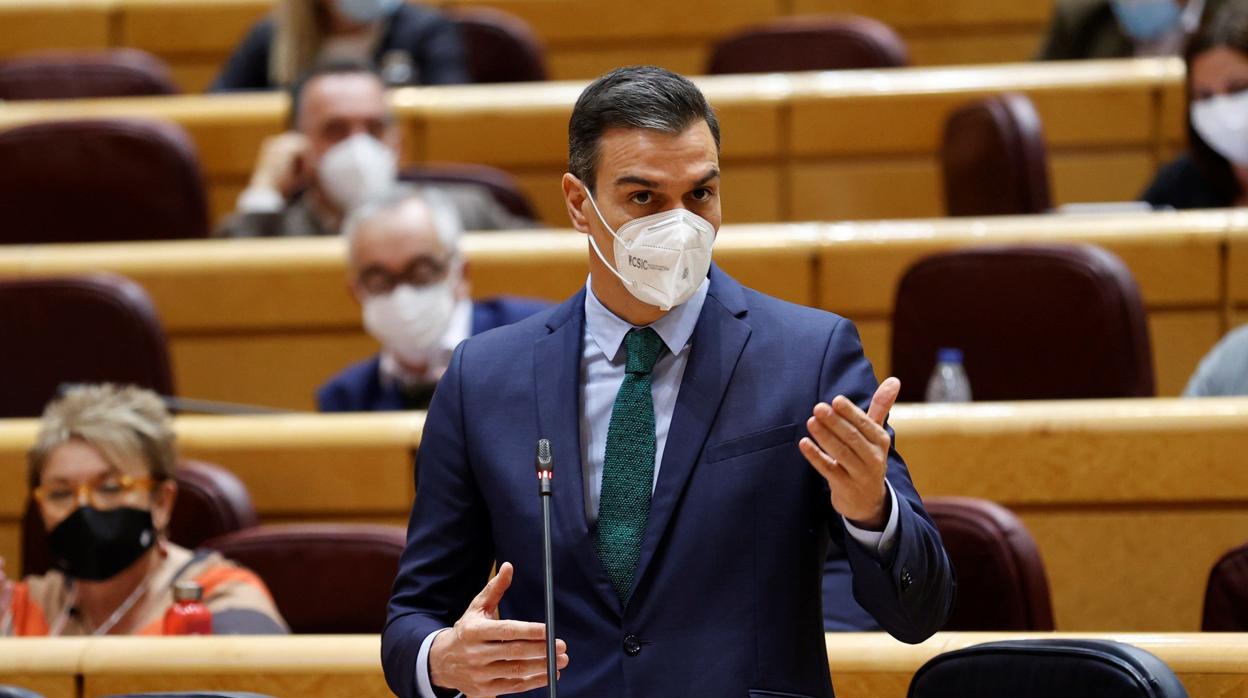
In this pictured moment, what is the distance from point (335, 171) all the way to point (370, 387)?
1.39 feet

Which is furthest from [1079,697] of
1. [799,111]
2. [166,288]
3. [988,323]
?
[799,111]

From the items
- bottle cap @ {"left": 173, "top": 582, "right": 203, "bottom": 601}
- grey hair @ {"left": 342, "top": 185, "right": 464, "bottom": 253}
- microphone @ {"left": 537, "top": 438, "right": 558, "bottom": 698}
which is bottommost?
bottle cap @ {"left": 173, "top": 582, "right": 203, "bottom": 601}

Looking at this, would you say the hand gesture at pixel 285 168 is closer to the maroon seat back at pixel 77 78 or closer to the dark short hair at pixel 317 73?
the dark short hair at pixel 317 73

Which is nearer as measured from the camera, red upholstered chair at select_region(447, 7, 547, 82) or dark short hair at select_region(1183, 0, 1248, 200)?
dark short hair at select_region(1183, 0, 1248, 200)

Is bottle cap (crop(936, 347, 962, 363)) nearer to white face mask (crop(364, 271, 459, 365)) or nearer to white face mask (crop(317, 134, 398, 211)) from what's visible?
white face mask (crop(364, 271, 459, 365))

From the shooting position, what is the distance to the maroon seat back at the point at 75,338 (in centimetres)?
191

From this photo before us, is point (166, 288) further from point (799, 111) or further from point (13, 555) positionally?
point (799, 111)

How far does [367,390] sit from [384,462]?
0.22 m

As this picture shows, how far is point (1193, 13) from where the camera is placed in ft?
8.28

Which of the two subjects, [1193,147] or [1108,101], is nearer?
[1193,147]

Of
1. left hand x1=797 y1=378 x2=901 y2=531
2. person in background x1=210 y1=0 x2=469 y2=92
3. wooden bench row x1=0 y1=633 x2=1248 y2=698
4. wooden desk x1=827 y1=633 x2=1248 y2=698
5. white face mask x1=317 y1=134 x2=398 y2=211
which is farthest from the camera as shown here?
person in background x1=210 y1=0 x2=469 y2=92

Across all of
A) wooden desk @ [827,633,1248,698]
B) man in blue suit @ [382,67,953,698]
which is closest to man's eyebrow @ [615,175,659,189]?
man in blue suit @ [382,67,953,698]

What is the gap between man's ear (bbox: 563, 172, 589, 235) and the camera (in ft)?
3.11

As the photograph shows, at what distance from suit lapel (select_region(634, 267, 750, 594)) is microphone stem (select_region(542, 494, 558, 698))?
0.06m
